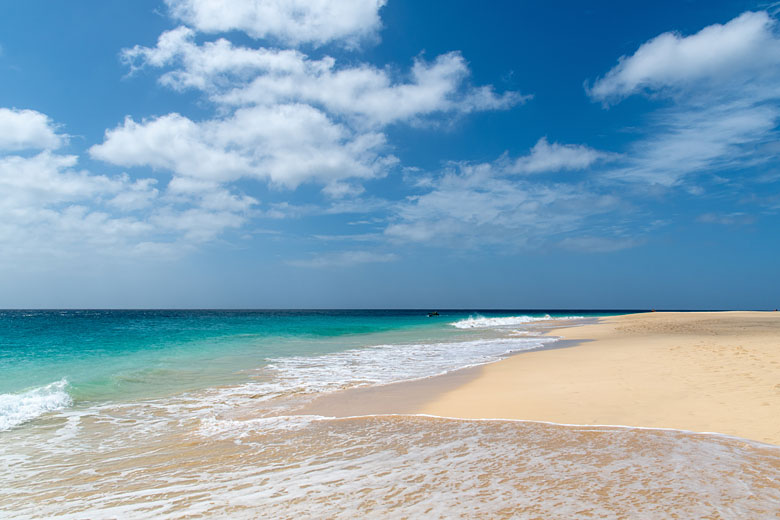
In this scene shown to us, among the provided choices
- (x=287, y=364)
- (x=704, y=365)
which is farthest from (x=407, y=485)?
(x=287, y=364)

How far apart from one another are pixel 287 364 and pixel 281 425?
28.8ft

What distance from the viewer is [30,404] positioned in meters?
9.12

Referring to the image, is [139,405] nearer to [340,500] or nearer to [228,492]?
[228,492]

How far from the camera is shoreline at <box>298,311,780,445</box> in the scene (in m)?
6.34

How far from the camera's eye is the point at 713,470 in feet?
14.3

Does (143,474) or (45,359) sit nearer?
(143,474)

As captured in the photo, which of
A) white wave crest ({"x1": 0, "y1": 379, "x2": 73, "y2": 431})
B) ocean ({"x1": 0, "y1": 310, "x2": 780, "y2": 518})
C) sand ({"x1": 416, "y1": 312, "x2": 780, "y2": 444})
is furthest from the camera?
white wave crest ({"x1": 0, "y1": 379, "x2": 73, "y2": 431})

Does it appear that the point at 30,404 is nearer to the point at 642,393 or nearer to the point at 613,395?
the point at 613,395

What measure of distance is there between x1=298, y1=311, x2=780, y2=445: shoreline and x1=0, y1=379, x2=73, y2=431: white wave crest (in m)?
5.61

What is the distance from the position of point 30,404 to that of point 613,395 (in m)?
12.4

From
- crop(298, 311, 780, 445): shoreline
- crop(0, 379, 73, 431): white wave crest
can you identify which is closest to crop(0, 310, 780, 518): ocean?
crop(0, 379, 73, 431): white wave crest

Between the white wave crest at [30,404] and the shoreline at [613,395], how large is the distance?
5614 mm

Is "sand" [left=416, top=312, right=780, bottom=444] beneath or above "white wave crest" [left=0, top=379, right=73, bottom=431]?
above

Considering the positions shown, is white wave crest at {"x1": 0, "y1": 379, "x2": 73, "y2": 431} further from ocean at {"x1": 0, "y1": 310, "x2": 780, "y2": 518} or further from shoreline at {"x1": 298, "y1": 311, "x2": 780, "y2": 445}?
shoreline at {"x1": 298, "y1": 311, "x2": 780, "y2": 445}
